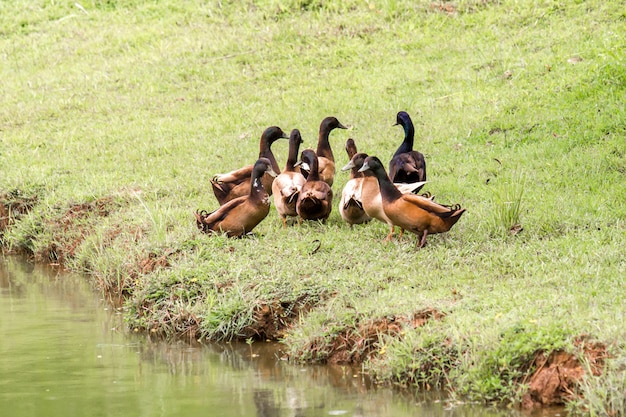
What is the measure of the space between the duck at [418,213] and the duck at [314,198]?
0.95m

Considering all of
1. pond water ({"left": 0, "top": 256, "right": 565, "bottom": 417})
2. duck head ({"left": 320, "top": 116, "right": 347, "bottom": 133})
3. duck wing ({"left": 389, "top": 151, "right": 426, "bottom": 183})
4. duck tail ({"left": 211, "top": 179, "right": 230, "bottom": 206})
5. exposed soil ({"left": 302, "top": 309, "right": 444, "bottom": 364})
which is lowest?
pond water ({"left": 0, "top": 256, "right": 565, "bottom": 417})

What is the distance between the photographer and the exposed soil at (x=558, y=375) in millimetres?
6414

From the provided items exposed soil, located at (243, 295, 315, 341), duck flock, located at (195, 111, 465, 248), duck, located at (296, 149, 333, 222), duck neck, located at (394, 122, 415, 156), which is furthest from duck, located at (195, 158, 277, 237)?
duck neck, located at (394, 122, 415, 156)

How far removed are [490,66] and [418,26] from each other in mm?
2674

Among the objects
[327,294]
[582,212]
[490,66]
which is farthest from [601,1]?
[327,294]

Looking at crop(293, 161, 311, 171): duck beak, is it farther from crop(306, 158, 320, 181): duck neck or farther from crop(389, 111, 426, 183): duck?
crop(389, 111, 426, 183): duck

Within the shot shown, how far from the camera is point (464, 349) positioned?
22.2 ft

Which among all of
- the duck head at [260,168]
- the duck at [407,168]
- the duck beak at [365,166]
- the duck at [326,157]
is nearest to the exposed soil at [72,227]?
the duck head at [260,168]

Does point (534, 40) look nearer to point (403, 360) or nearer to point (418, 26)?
point (418, 26)

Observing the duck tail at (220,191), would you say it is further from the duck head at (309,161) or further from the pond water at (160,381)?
the pond water at (160,381)

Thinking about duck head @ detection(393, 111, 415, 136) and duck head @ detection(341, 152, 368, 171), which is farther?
duck head @ detection(393, 111, 415, 136)

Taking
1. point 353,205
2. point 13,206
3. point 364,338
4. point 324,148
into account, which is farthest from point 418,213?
point 13,206

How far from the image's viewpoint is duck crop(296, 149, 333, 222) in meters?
10.1

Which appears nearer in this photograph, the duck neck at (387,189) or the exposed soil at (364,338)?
the exposed soil at (364,338)
